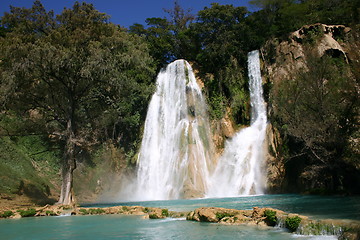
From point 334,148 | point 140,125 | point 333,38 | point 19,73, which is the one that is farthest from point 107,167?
point 333,38

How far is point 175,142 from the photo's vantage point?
90.9 ft

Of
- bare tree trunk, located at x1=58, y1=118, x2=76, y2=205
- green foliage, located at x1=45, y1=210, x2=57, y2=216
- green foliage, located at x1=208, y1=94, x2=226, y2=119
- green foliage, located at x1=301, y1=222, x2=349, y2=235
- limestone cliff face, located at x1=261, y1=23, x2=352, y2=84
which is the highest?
limestone cliff face, located at x1=261, y1=23, x2=352, y2=84

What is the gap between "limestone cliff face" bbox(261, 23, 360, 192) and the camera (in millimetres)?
23547

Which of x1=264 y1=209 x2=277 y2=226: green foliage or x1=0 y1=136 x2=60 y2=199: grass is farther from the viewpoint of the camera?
x1=0 y1=136 x2=60 y2=199: grass

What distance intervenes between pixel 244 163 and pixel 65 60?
575 inches

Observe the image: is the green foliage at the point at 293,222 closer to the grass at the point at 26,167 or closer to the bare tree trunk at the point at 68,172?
the bare tree trunk at the point at 68,172

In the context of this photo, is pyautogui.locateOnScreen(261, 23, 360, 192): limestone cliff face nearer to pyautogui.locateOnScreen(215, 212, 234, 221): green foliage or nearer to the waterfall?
the waterfall

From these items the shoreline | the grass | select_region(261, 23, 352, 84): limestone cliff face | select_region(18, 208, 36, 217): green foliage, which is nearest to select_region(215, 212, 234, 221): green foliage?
the shoreline

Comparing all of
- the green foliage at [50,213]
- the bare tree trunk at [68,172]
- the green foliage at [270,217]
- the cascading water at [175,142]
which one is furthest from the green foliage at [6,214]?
the green foliage at [270,217]

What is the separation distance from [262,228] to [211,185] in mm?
16357

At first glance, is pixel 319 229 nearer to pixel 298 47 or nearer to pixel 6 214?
pixel 6 214

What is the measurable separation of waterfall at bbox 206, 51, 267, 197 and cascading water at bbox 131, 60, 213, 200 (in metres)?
1.13

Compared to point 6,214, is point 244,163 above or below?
above

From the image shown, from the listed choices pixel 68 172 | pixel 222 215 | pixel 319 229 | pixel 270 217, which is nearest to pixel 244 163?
pixel 68 172
